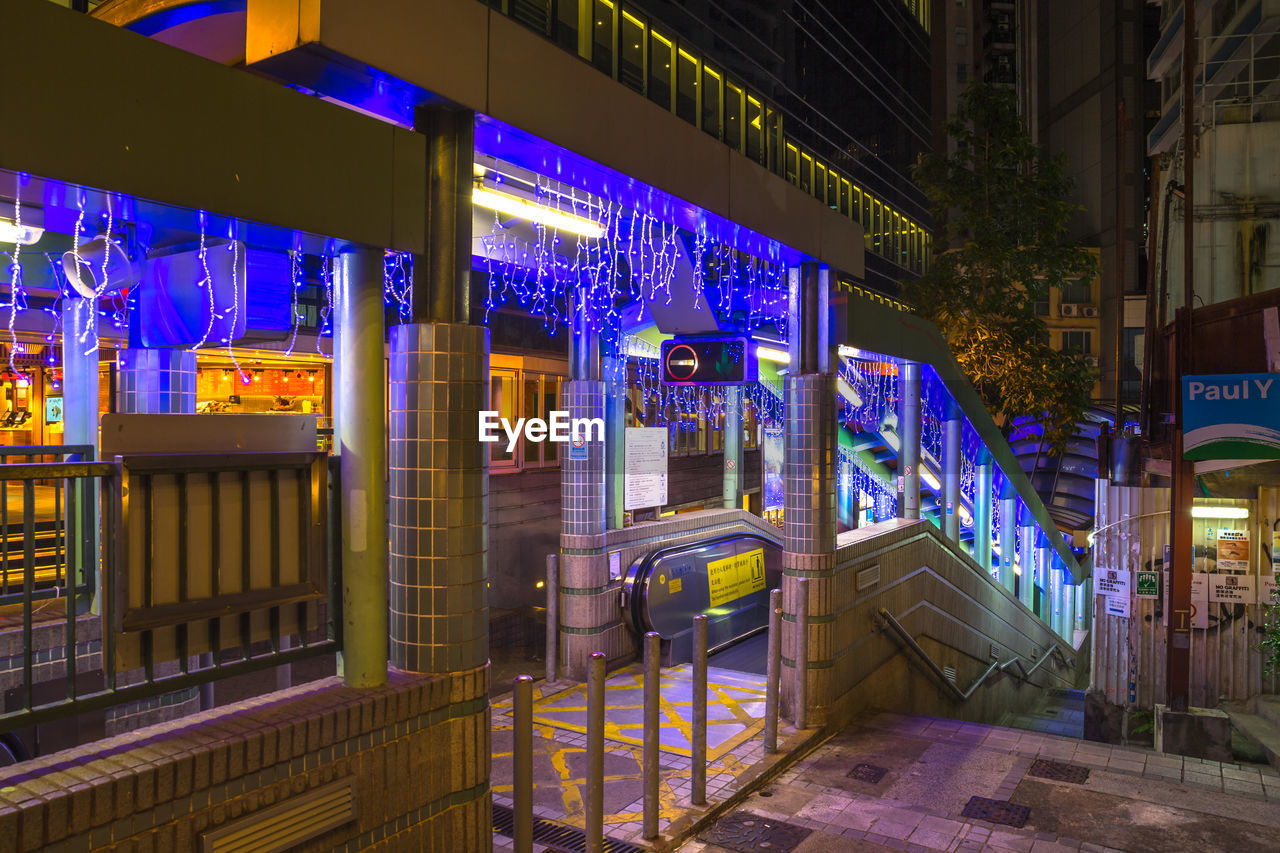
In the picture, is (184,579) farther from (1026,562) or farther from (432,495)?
(1026,562)

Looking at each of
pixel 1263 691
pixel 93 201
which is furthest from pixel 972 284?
pixel 93 201

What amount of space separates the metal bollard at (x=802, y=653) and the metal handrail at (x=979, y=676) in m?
1.54

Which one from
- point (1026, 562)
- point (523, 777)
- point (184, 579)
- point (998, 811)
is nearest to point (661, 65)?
point (1026, 562)

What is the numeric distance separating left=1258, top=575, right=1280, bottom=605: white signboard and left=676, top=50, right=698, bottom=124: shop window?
1292cm

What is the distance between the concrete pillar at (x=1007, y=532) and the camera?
43.3 feet

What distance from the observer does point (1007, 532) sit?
13.3m

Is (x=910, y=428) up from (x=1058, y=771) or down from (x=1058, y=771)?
up

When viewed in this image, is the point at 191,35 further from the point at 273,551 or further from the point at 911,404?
the point at 911,404

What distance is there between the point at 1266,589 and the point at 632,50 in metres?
13.5

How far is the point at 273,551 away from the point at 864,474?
13698mm

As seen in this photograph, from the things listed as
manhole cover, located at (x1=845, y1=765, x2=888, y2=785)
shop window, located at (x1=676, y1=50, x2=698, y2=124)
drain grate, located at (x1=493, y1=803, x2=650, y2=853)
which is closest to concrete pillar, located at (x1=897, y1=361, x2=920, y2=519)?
manhole cover, located at (x1=845, y1=765, x2=888, y2=785)

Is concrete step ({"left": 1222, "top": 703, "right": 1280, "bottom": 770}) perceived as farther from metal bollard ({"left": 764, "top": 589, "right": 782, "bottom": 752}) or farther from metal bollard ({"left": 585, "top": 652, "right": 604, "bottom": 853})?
metal bollard ({"left": 585, "top": 652, "right": 604, "bottom": 853})

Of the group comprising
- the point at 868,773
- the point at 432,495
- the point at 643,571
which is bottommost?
the point at 868,773

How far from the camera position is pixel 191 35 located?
3.59 meters
